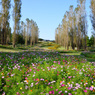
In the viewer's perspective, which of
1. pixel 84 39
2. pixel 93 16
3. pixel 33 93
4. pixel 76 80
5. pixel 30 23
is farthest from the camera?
pixel 30 23

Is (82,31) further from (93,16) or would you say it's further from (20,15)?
(20,15)

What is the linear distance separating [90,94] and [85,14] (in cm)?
2314

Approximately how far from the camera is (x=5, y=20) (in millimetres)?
21953

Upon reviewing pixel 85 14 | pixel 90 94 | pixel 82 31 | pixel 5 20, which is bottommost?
pixel 90 94

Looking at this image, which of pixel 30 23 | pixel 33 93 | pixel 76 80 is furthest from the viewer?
pixel 30 23

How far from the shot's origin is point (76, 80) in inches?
143

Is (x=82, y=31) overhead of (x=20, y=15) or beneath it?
beneath

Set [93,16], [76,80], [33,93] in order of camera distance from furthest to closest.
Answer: [93,16] → [76,80] → [33,93]

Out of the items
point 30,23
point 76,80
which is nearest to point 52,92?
point 76,80

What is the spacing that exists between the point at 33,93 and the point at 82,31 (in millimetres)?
22673

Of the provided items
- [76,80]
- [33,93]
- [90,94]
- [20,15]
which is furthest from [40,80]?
[20,15]

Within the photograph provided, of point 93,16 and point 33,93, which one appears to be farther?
point 93,16

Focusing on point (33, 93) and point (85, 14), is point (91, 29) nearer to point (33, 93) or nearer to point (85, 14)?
point (85, 14)

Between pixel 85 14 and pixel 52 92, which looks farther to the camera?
pixel 85 14
